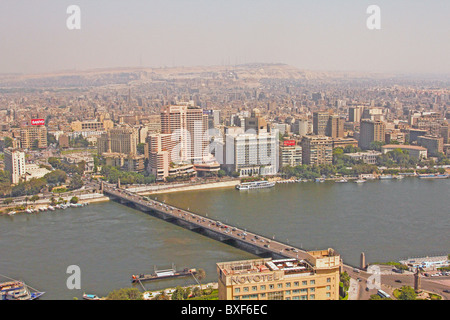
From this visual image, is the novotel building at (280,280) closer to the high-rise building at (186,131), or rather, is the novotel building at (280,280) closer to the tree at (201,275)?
the tree at (201,275)

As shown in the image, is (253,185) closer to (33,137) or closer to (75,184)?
(75,184)

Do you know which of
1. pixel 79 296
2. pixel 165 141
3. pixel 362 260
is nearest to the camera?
pixel 79 296

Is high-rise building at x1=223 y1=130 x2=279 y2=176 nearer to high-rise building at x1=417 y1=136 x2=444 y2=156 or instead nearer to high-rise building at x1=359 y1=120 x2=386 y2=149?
high-rise building at x1=359 y1=120 x2=386 y2=149

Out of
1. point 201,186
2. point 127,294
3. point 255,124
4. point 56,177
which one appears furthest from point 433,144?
point 127,294

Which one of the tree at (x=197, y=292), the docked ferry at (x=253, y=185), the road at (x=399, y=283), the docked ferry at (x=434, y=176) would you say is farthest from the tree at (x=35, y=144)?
the road at (x=399, y=283)
